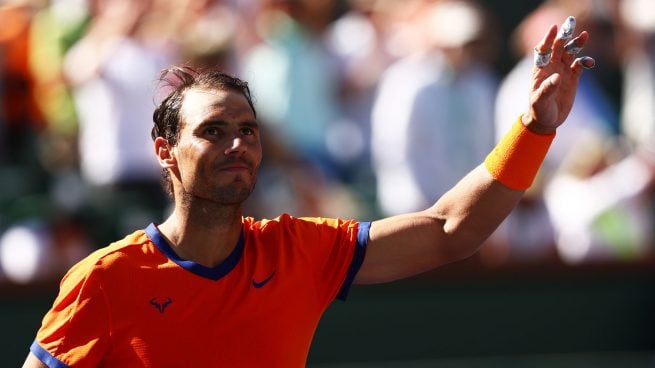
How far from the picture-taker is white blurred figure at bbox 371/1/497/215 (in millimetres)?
7535

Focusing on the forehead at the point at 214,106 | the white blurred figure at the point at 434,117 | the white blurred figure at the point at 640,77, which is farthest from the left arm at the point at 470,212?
the white blurred figure at the point at 640,77

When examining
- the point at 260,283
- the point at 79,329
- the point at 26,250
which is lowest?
the point at 79,329

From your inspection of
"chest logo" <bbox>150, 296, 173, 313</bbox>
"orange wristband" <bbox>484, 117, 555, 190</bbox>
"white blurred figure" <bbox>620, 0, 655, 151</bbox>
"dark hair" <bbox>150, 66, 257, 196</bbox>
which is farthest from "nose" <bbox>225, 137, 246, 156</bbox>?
"white blurred figure" <bbox>620, 0, 655, 151</bbox>

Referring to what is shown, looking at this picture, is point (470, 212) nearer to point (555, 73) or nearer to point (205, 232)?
point (555, 73)

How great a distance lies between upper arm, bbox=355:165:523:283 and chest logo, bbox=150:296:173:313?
55cm

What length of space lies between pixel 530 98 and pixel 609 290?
4525mm

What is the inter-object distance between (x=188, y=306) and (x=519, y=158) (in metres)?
0.97

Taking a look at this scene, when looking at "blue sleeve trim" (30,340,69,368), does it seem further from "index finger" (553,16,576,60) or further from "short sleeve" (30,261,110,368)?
"index finger" (553,16,576,60)

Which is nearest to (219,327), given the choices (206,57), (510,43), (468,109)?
(206,57)

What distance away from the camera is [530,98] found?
137 inches

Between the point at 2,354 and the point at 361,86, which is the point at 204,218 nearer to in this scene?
the point at 2,354

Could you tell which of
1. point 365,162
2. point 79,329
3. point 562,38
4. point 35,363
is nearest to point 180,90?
point 79,329

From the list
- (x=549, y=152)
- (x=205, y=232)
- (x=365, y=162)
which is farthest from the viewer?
(x=365, y=162)

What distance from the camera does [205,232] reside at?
363 cm
